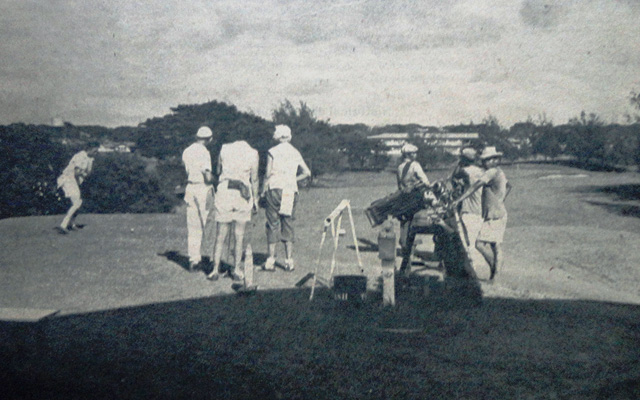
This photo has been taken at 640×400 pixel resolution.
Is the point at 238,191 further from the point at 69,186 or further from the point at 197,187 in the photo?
the point at 69,186

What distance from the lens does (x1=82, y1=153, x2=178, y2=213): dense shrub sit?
39.5 ft

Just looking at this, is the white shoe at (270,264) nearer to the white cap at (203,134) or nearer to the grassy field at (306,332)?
the grassy field at (306,332)

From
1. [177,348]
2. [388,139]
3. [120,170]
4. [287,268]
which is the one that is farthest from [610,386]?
[120,170]

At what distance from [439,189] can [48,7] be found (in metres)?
5.53

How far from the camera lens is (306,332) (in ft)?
14.6

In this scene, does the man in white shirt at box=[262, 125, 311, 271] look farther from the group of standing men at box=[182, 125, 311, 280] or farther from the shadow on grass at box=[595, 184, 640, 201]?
the shadow on grass at box=[595, 184, 640, 201]

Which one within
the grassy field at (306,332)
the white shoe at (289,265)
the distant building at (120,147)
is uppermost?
the distant building at (120,147)

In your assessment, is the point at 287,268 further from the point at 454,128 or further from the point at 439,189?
the point at 454,128

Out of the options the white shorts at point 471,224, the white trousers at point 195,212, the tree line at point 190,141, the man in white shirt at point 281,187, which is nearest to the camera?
the man in white shirt at point 281,187

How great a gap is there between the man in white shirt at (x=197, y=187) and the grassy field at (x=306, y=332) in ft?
Answer: 1.52

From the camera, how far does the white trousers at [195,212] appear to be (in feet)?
Result: 21.3

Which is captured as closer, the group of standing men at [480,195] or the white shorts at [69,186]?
the group of standing men at [480,195]

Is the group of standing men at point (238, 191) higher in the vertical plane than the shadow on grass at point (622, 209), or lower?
higher

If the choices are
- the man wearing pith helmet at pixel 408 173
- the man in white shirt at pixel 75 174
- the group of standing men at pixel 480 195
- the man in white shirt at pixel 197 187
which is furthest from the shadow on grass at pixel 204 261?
the man in white shirt at pixel 75 174
